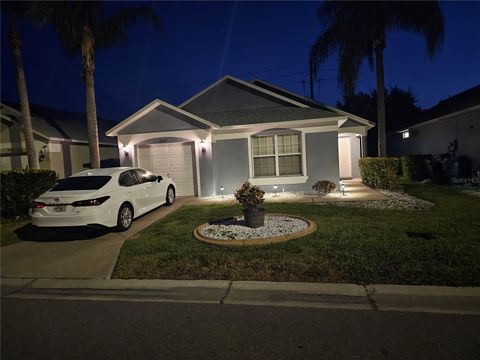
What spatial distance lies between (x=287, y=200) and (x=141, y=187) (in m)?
4.89

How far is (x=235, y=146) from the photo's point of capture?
1273 centimetres

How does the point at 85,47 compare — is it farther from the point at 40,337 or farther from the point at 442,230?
the point at 442,230

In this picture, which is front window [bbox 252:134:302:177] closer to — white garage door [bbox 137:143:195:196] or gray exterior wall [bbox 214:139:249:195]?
gray exterior wall [bbox 214:139:249:195]

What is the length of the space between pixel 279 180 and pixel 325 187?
187 cm

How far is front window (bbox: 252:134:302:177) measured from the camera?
41.1 ft

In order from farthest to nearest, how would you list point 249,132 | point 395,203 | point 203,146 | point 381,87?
point 381,87
point 249,132
point 203,146
point 395,203

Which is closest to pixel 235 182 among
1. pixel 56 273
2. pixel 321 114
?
pixel 321 114

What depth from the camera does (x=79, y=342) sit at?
3.24 metres

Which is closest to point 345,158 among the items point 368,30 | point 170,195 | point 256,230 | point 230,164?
point 368,30

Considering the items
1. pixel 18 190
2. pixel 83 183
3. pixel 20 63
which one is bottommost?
pixel 18 190

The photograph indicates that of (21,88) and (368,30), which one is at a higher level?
A: (368,30)

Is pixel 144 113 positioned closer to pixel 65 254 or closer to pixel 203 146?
pixel 203 146

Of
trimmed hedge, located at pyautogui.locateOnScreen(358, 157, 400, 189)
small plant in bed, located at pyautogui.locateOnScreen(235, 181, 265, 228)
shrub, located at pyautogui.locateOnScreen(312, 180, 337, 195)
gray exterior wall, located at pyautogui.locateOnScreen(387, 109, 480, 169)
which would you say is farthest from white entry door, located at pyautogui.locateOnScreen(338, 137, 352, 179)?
small plant in bed, located at pyautogui.locateOnScreen(235, 181, 265, 228)

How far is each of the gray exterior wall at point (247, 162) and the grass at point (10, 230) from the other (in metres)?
6.10
